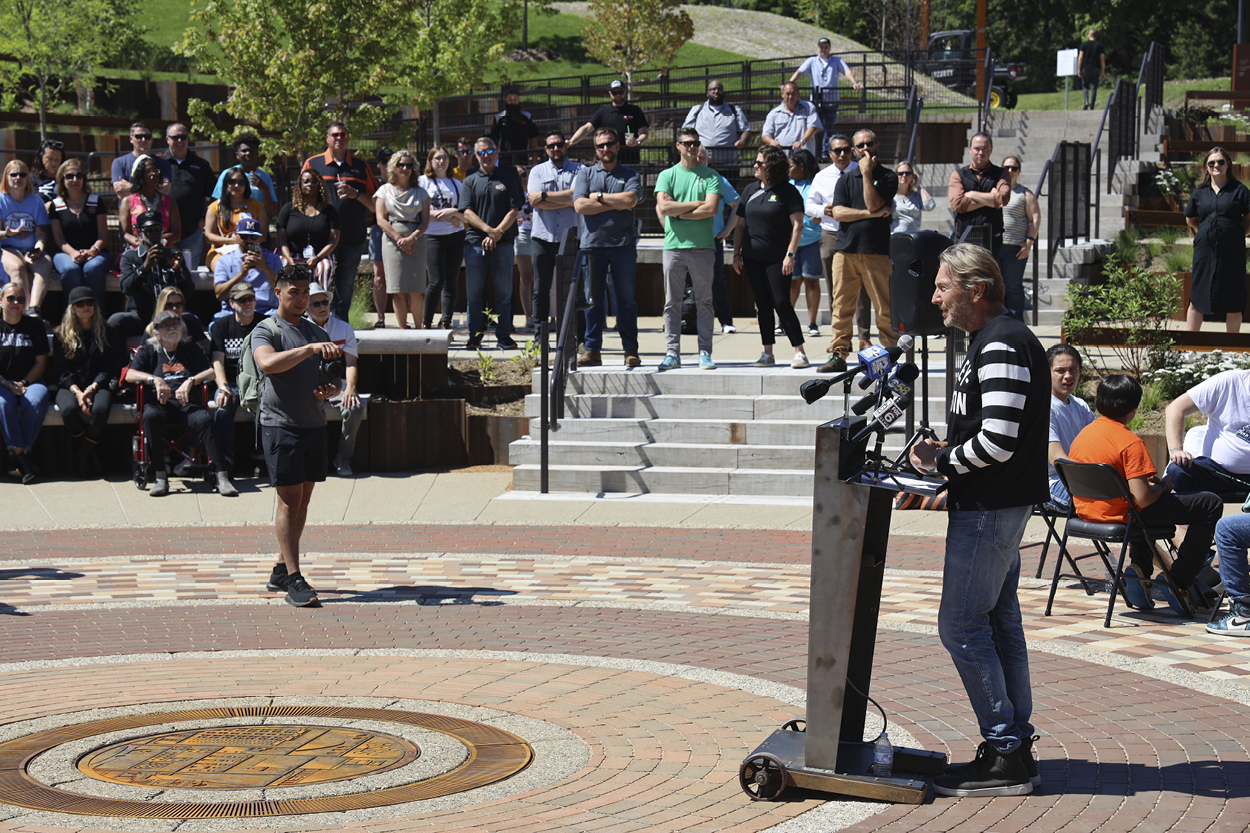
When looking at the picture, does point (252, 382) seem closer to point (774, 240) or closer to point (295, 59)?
point (774, 240)

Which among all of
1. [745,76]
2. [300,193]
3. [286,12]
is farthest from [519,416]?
[745,76]

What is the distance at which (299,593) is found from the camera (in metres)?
8.39

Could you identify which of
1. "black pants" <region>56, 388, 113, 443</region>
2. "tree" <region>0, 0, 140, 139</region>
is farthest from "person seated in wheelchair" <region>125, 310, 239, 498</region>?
"tree" <region>0, 0, 140, 139</region>

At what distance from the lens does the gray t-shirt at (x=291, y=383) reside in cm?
827

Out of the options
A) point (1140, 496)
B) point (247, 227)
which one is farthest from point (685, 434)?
point (1140, 496)

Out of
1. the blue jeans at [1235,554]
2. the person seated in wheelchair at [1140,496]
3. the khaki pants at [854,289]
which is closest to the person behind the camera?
the blue jeans at [1235,554]

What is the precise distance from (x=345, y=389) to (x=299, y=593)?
4255 mm

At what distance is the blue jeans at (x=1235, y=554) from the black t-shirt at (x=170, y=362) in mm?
8819

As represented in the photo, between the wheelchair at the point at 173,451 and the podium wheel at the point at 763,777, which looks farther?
the wheelchair at the point at 173,451

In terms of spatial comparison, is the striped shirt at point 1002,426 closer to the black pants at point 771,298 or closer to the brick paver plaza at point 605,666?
the brick paver plaza at point 605,666

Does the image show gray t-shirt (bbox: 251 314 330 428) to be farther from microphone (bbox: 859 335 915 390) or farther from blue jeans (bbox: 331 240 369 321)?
blue jeans (bbox: 331 240 369 321)

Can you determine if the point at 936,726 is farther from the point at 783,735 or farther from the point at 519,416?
the point at 519,416

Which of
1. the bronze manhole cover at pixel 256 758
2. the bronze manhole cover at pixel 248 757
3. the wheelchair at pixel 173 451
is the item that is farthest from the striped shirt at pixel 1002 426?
the wheelchair at pixel 173 451

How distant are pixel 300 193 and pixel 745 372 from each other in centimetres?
485
